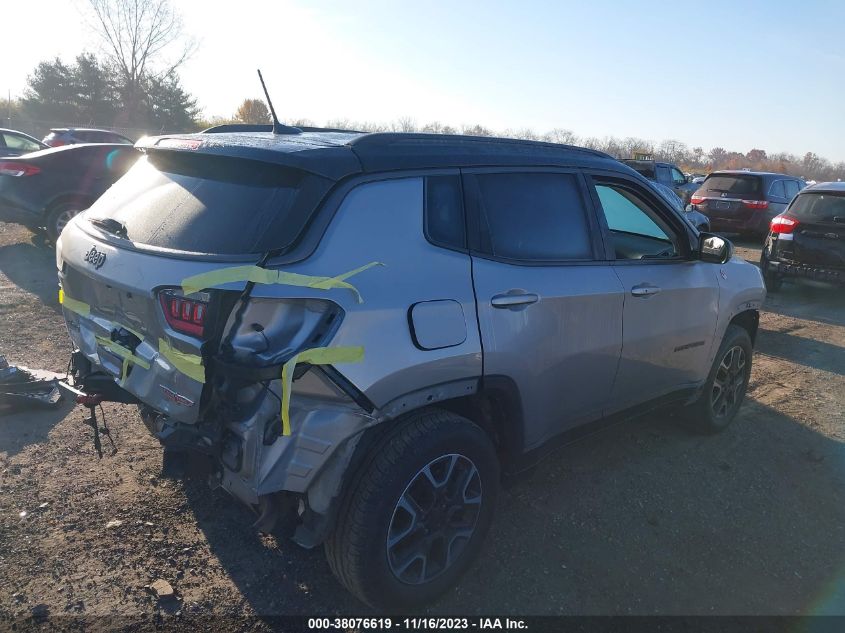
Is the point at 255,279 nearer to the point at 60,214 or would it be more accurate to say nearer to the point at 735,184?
the point at 60,214

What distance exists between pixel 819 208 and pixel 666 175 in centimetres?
887

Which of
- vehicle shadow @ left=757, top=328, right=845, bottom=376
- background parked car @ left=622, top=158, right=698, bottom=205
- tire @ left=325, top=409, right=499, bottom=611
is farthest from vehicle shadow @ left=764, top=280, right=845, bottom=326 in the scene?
tire @ left=325, top=409, right=499, bottom=611

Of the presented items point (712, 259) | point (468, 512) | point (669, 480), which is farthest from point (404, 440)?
point (712, 259)

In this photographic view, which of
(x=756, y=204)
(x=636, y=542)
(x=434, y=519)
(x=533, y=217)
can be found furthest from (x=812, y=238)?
(x=434, y=519)

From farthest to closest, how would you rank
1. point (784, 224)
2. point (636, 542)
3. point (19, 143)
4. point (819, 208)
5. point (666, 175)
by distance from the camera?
point (666, 175) < point (19, 143) < point (784, 224) < point (819, 208) < point (636, 542)

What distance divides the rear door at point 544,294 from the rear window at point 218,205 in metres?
0.82

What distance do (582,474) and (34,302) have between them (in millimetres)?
6038

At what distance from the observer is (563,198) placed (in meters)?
3.27

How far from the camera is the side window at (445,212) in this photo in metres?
2.62

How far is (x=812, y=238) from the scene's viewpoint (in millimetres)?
9023

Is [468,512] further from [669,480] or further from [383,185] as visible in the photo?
[669,480]

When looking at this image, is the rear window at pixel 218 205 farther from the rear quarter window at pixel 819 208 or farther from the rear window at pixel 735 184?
the rear window at pixel 735 184

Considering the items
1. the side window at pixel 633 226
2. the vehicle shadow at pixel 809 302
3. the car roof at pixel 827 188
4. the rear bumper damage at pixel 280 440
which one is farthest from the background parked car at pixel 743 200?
the rear bumper damage at pixel 280 440

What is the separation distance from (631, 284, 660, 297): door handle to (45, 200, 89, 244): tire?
826cm
